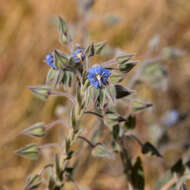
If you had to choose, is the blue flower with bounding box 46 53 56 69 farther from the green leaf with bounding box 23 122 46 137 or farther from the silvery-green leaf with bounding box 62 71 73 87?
the green leaf with bounding box 23 122 46 137

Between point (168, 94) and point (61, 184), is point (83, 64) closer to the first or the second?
point (61, 184)

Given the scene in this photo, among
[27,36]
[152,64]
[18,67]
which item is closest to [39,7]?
[27,36]

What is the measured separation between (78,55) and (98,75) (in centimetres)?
14

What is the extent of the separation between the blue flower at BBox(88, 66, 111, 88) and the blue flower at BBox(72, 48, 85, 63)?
11cm

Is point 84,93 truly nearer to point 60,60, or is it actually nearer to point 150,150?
point 60,60

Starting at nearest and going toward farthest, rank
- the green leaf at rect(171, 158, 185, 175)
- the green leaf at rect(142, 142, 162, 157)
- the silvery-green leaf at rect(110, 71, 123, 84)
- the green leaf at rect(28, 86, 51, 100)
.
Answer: the silvery-green leaf at rect(110, 71, 123, 84)
the green leaf at rect(28, 86, 51, 100)
the green leaf at rect(142, 142, 162, 157)
the green leaf at rect(171, 158, 185, 175)

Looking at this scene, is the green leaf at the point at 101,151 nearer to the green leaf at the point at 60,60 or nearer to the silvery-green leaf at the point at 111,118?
the silvery-green leaf at the point at 111,118

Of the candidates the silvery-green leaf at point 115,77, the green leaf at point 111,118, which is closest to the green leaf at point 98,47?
the silvery-green leaf at point 115,77

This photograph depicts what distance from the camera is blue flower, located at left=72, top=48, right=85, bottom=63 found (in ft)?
4.49

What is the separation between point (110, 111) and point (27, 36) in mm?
2996

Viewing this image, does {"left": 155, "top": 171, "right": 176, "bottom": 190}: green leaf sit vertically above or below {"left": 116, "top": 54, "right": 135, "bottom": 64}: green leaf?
below

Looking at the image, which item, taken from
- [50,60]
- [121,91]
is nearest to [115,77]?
[121,91]

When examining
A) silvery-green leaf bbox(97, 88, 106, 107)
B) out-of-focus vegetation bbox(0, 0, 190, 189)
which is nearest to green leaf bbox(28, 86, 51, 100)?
silvery-green leaf bbox(97, 88, 106, 107)

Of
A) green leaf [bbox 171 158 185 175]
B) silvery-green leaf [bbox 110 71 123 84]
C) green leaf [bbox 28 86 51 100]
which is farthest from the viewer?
green leaf [bbox 171 158 185 175]
